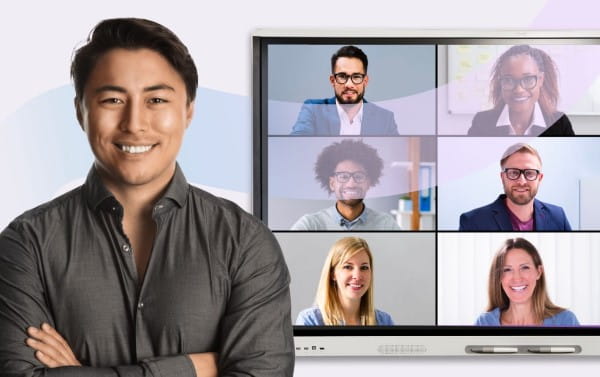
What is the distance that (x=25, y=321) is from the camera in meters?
1.70

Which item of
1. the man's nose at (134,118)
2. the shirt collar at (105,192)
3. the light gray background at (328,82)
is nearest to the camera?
the man's nose at (134,118)

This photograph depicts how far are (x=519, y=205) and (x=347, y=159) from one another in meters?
0.71

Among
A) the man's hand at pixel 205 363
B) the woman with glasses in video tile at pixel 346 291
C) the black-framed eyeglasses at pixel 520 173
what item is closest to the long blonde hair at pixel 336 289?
the woman with glasses in video tile at pixel 346 291

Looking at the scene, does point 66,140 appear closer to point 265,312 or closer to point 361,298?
point 361,298

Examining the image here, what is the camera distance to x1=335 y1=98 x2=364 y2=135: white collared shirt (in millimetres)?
3230

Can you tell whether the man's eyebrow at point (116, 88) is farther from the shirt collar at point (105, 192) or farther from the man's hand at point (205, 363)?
the man's hand at point (205, 363)

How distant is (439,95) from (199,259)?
1721 mm

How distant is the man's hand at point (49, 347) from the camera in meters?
1.68

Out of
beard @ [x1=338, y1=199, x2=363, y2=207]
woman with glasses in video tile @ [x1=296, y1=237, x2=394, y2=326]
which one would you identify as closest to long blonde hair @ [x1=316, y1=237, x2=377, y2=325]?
woman with glasses in video tile @ [x1=296, y1=237, x2=394, y2=326]

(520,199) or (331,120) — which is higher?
(331,120)

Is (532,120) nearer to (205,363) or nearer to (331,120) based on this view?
(331,120)

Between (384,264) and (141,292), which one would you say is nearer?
(141,292)

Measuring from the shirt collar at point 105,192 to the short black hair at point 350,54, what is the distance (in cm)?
151

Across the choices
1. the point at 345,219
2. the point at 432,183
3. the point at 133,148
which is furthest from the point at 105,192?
the point at 432,183
